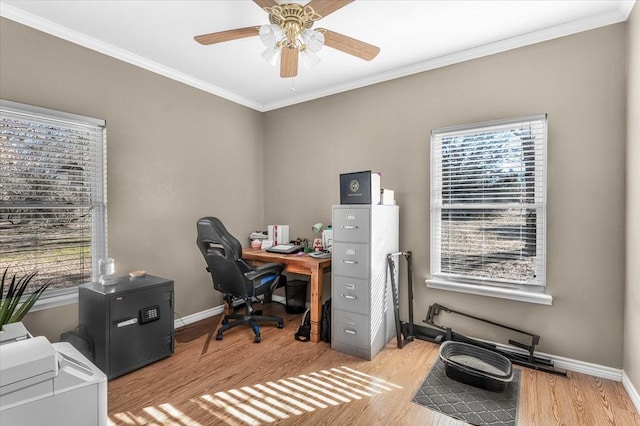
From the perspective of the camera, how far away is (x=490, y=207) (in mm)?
2639

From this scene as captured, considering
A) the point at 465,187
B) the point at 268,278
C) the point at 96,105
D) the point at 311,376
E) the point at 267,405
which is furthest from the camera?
the point at 268,278

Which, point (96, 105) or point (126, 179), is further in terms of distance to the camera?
point (126, 179)

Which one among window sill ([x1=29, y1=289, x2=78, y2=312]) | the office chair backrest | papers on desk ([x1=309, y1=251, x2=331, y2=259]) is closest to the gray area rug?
papers on desk ([x1=309, y1=251, x2=331, y2=259])

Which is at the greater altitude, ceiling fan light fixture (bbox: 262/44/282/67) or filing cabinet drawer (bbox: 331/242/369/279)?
ceiling fan light fixture (bbox: 262/44/282/67)

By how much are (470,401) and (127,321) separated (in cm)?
236

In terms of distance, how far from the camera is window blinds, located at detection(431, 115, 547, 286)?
2.47 m

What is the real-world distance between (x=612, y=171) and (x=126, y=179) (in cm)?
374

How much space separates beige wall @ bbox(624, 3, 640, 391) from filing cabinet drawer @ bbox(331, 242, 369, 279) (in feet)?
5.46

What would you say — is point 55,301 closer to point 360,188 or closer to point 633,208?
point 360,188

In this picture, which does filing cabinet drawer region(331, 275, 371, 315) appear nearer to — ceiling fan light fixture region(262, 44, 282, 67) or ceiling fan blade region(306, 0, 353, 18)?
ceiling fan light fixture region(262, 44, 282, 67)

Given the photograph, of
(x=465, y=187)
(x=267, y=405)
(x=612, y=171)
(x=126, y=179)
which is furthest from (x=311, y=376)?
(x=612, y=171)

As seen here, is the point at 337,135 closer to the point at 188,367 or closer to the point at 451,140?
the point at 451,140

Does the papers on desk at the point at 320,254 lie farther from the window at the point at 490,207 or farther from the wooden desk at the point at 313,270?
the window at the point at 490,207

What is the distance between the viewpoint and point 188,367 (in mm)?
2396
